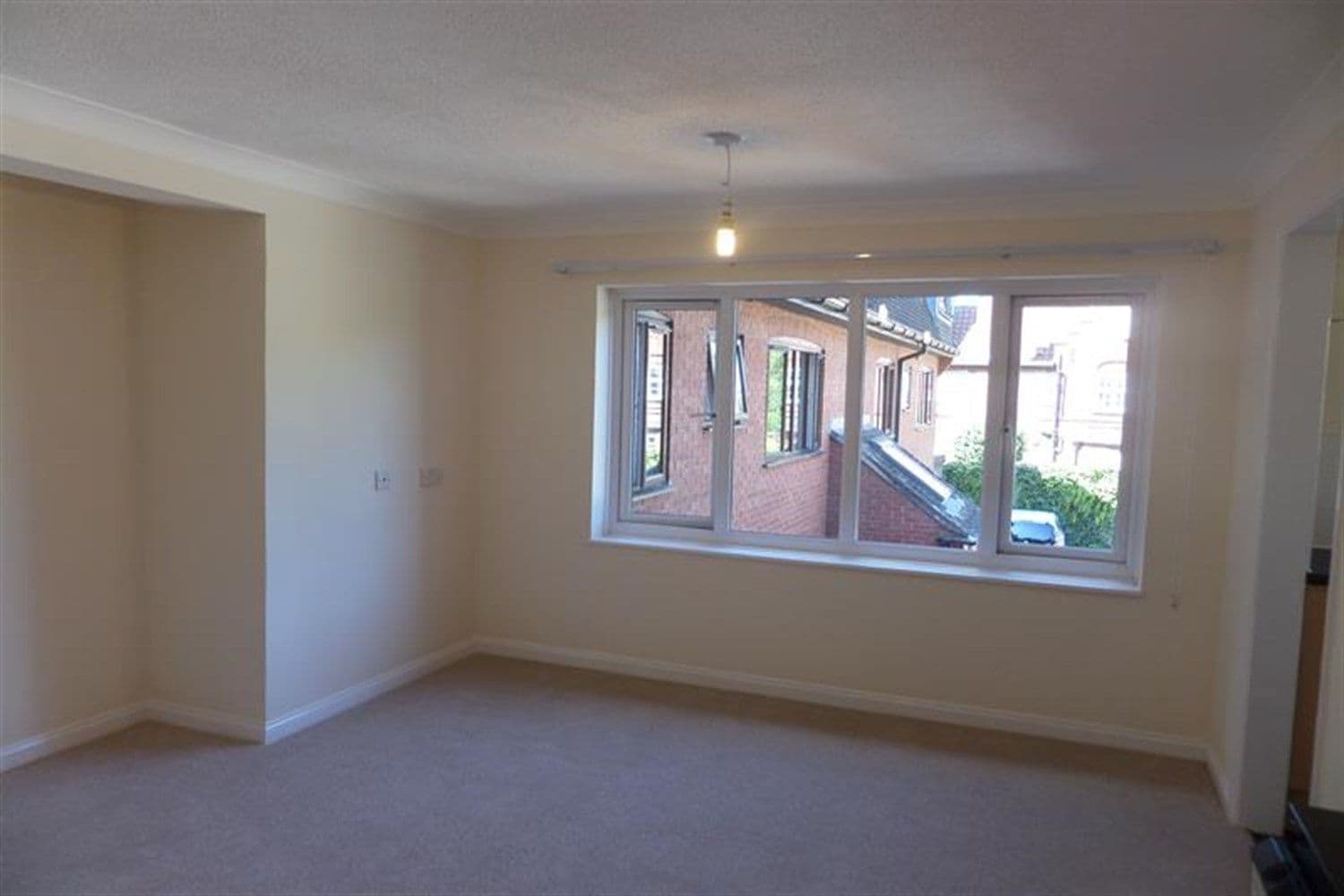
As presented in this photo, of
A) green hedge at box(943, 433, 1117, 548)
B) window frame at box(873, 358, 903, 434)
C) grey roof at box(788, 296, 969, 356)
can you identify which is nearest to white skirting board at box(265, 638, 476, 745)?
window frame at box(873, 358, 903, 434)

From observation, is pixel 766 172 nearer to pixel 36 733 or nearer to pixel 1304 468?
pixel 1304 468

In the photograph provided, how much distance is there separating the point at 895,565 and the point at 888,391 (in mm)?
894

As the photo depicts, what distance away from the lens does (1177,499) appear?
3.85m

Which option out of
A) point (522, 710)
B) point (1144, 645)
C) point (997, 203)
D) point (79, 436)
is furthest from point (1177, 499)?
point (79, 436)

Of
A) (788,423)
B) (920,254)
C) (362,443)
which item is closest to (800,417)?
(788,423)

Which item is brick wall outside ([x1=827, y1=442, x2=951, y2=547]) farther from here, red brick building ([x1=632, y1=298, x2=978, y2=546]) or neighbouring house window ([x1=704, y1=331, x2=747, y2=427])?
neighbouring house window ([x1=704, y1=331, x2=747, y2=427])

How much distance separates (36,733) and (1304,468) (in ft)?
16.0

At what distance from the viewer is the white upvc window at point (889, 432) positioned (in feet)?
13.5

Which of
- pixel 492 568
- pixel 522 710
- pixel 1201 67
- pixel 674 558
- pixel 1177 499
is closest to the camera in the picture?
pixel 1201 67

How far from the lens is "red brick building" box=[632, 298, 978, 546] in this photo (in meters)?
4.49

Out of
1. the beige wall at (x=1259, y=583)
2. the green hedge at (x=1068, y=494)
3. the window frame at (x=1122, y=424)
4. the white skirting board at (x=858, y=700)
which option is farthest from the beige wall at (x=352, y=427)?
the beige wall at (x=1259, y=583)

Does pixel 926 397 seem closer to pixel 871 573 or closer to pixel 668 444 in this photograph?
pixel 871 573

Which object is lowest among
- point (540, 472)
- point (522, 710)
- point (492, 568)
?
point (522, 710)

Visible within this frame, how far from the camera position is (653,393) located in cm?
499
